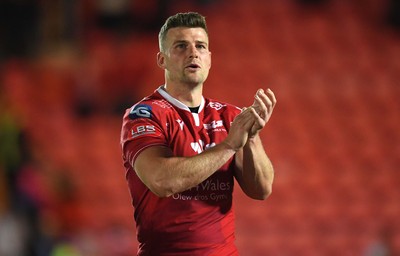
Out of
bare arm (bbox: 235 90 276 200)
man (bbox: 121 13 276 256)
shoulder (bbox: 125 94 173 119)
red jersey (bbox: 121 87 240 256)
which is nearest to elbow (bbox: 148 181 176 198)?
man (bbox: 121 13 276 256)

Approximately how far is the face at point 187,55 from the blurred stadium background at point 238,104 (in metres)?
4.49

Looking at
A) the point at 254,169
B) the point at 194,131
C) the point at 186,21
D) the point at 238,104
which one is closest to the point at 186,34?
the point at 186,21

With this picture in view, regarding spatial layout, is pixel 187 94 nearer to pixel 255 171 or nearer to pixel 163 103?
pixel 163 103

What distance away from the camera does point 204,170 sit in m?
3.20

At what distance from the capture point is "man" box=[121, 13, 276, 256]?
10.6 feet

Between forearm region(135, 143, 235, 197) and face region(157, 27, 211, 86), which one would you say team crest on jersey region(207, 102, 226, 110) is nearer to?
face region(157, 27, 211, 86)

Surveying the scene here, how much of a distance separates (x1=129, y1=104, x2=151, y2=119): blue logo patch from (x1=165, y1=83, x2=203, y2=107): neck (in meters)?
0.19

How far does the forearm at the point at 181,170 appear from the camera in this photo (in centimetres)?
320

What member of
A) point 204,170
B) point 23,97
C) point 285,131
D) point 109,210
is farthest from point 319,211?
point 204,170

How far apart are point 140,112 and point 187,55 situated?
0.33 m

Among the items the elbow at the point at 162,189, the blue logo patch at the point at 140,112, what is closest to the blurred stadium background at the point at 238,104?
the blue logo patch at the point at 140,112

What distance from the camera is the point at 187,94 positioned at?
362 cm

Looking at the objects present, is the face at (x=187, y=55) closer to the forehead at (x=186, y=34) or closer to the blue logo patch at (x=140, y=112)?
the forehead at (x=186, y=34)

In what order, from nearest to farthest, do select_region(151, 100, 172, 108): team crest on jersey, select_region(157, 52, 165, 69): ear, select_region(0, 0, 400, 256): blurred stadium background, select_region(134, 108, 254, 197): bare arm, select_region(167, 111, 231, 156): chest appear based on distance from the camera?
select_region(134, 108, 254, 197): bare arm
select_region(167, 111, 231, 156): chest
select_region(151, 100, 172, 108): team crest on jersey
select_region(157, 52, 165, 69): ear
select_region(0, 0, 400, 256): blurred stadium background
